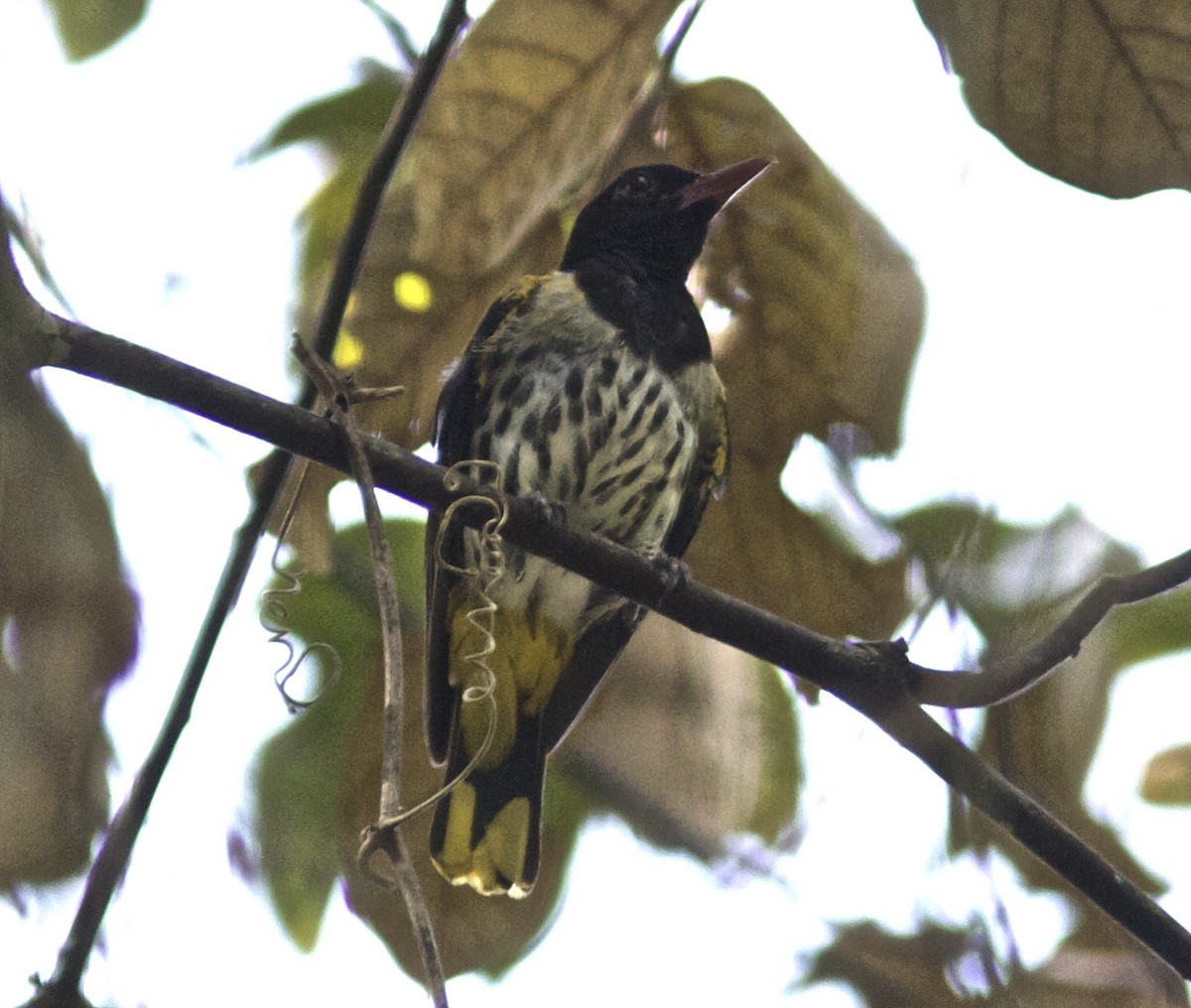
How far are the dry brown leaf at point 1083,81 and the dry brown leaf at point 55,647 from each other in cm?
81

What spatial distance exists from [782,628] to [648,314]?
1352 mm

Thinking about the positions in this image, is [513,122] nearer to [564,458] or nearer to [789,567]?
[789,567]

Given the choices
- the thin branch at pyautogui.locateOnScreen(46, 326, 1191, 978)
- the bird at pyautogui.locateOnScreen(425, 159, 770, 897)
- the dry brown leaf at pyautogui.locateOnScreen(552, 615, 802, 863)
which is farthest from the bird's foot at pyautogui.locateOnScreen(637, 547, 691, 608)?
the bird at pyautogui.locateOnScreen(425, 159, 770, 897)

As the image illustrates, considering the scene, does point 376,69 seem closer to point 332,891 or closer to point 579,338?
point 579,338

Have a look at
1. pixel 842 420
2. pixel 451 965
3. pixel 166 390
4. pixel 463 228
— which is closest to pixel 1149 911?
pixel 842 420

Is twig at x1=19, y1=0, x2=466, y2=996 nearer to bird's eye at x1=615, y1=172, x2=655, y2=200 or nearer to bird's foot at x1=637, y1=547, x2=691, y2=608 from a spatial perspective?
bird's foot at x1=637, y1=547, x2=691, y2=608

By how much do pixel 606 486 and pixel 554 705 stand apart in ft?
1.52

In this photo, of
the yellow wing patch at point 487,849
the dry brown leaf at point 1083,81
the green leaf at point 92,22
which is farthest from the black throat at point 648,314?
the dry brown leaf at point 1083,81

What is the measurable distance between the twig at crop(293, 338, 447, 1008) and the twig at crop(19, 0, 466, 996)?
10 centimetres

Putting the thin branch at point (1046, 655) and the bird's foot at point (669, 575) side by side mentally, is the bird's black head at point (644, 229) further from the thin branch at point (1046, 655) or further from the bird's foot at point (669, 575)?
the thin branch at point (1046, 655)

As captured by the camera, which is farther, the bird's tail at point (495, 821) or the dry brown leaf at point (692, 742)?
the bird's tail at point (495, 821)

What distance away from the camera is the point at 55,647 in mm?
1037

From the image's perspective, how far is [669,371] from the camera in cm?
308

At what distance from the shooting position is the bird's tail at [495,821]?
237 cm
